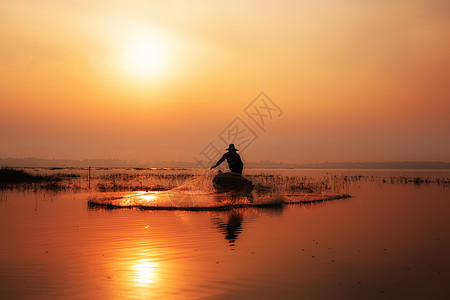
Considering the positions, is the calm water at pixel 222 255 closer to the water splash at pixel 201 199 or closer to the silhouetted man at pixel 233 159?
the water splash at pixel 201 199

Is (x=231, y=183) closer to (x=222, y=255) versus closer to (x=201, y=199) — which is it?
(x=201, y=199)

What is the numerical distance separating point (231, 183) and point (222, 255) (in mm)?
16111

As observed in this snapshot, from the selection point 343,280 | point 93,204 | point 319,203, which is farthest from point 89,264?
point 319,203

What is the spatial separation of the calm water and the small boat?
7.30m

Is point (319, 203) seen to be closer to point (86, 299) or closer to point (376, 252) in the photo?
point (376, 252)

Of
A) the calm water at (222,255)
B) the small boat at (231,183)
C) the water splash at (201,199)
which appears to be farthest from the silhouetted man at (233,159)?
the calm water at (222,255)

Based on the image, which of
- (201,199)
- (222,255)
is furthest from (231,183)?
(222,255)

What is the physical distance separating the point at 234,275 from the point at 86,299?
3000 mm

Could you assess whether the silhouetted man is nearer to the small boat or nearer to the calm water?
the small boat

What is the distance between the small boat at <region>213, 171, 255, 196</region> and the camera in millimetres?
27359

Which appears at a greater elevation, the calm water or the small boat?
the small boat

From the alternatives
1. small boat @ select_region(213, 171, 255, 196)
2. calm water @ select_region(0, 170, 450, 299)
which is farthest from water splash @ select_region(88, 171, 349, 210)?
calm water @ select_region(0, 170, 450, 299)

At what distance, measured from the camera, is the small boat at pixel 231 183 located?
27.4m

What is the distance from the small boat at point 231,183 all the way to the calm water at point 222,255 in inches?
288
